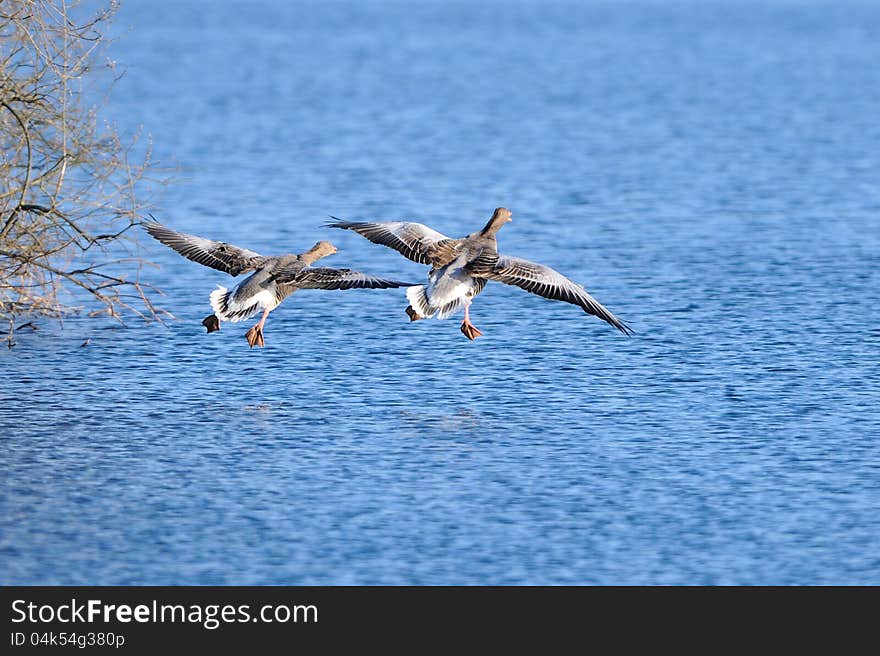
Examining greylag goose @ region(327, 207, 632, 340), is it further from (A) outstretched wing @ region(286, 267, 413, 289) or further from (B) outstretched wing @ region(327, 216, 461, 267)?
(A) outstretched wing @ region(286, 267, 413, 289)

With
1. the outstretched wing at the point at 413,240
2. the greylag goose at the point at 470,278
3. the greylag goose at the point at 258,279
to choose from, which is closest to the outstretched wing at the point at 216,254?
the greylag goose at the point at 258,279

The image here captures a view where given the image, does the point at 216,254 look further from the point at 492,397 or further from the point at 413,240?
the point at 492,397

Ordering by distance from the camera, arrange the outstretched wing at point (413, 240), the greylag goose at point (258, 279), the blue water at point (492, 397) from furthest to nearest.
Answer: the outstretched wing at point (413, 240), the greylag goose at point (258, 279), the blue water at point (492, 397)

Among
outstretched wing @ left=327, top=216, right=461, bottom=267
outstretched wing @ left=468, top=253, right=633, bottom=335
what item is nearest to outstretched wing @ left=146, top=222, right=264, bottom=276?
outstretched wing @ left=327, top=216, right=461, bottom=267

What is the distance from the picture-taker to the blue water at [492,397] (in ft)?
43.1

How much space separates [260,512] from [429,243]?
456cm

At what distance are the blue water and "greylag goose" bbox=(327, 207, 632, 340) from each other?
1101 mm

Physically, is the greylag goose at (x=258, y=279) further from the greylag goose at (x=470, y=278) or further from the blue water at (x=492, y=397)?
the blue water at (x=492, y=397)

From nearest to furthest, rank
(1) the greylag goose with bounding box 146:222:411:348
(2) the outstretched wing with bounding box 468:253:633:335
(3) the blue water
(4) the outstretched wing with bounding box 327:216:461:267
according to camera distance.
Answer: (3) the blue water < (2) the outstretched wing with bounding box 468:253:633:335 < (1) the greylag goose with bounding box 146:222:411:348 < (4) the outstretched wing with bounding box 327:216:461:267

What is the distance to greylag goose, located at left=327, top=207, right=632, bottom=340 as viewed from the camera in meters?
16.3

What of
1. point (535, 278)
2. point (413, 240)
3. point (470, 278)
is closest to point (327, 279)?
point (413, 240)

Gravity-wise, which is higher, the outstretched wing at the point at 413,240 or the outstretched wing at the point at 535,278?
the outstretched wing at the point at 413,240

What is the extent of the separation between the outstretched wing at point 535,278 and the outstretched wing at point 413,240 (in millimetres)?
561

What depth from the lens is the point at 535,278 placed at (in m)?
16.5
